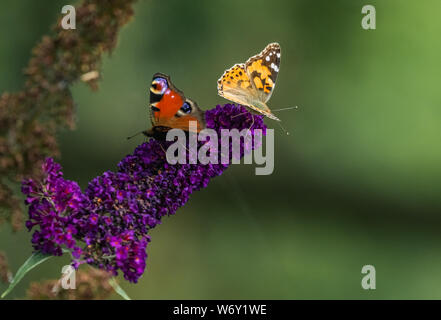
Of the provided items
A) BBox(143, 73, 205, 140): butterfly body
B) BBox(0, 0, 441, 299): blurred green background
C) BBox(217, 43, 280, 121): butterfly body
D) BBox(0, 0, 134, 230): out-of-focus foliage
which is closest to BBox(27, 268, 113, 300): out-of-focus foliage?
BBox(0, 0, 134, 230): out-of-focus foliage

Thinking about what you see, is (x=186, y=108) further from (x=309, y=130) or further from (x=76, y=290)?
(x=309, y=130)

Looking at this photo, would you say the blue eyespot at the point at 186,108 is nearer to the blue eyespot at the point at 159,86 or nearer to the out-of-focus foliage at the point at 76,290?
the blue eyespot at the point at 159,86

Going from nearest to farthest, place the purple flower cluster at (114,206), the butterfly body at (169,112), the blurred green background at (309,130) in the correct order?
1. the purple flower cluster at (114,206)
2. the butterfly body at (169,112)
3. the blurred green background at (309,130)

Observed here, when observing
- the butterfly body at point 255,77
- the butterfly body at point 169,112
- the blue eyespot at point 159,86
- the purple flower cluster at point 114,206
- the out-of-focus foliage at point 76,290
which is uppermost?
the butterfly body at point 255,77

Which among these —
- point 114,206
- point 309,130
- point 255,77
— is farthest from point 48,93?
point 309,130

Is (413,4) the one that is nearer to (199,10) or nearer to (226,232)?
(199,10)

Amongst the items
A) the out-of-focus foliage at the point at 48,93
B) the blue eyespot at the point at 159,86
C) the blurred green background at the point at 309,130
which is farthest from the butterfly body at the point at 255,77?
the blurred green background at the point at 309,130

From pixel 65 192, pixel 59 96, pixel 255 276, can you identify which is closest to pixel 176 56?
pixel 255 276
